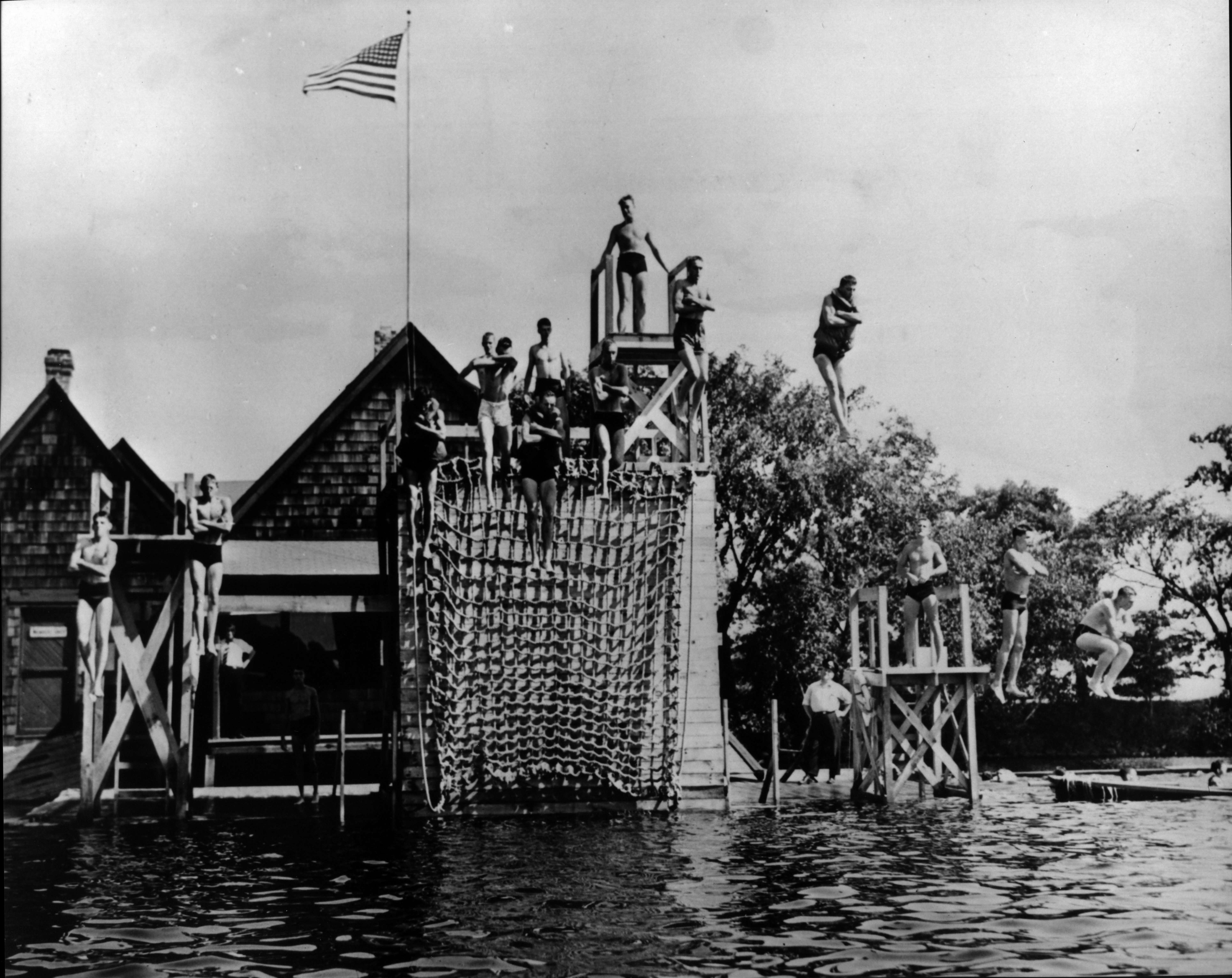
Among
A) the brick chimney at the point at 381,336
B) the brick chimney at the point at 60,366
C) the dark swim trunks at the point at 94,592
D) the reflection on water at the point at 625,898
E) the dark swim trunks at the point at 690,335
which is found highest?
the brick chimney at the point at 381,336

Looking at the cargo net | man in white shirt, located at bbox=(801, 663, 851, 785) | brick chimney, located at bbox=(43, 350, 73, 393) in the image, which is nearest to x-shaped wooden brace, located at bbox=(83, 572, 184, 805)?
the cargo net

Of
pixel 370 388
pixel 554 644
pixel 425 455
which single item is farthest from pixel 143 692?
pixel 370 388

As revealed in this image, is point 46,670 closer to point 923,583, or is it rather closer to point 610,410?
point 610,410

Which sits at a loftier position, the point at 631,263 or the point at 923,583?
the point at 631,263

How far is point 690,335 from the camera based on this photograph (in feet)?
55.3

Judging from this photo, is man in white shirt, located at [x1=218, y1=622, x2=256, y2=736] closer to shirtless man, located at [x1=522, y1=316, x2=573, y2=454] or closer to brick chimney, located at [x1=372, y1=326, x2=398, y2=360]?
brick chimney, located at [x1=372, y1=326, x2=398, y2=360]

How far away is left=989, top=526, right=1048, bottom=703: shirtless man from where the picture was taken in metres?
14.1

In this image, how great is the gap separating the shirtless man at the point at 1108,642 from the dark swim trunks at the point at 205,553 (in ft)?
32.3

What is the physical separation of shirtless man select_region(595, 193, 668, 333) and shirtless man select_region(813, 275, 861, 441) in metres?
4.51

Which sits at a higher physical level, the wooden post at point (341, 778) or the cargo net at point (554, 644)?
the cargo net at point (554, 644)

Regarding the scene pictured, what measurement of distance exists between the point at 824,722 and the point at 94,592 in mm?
9668

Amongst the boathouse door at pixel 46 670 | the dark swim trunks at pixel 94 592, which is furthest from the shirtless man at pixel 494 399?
the boathouse door at pixel 46 670

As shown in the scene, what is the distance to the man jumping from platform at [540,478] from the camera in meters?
15.9

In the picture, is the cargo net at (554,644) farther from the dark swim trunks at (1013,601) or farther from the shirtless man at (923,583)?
the dark swim trunks at (1013,601)
